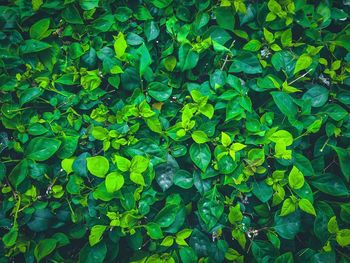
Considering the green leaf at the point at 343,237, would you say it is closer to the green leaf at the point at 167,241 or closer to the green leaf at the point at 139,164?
the green leaf at the point at 167,241

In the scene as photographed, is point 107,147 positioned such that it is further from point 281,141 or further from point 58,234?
point 281,141

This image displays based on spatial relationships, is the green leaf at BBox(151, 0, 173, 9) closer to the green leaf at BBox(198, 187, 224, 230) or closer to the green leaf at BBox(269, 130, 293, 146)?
the green leaf at BBox(269, 130, 293, 146)

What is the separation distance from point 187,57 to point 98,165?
2.20 ft

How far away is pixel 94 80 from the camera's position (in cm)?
143

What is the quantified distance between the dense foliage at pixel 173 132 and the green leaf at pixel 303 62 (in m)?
0.01

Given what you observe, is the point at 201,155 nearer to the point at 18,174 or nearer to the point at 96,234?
the point at 96,234

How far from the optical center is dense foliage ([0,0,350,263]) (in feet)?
4.29

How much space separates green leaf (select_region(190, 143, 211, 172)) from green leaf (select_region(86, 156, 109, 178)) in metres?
0.39

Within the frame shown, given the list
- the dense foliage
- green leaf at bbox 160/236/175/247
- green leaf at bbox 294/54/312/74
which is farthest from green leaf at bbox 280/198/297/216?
green leaf at bbox 294/54/312/74

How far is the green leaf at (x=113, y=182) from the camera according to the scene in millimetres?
1212

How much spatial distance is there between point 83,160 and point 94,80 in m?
0.40

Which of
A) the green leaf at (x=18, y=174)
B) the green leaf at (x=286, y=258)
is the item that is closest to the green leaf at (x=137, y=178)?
the green leaf at (x=18, y=174)

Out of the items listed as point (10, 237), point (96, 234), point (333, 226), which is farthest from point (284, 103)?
point (10, 237)

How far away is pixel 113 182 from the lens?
122cm
